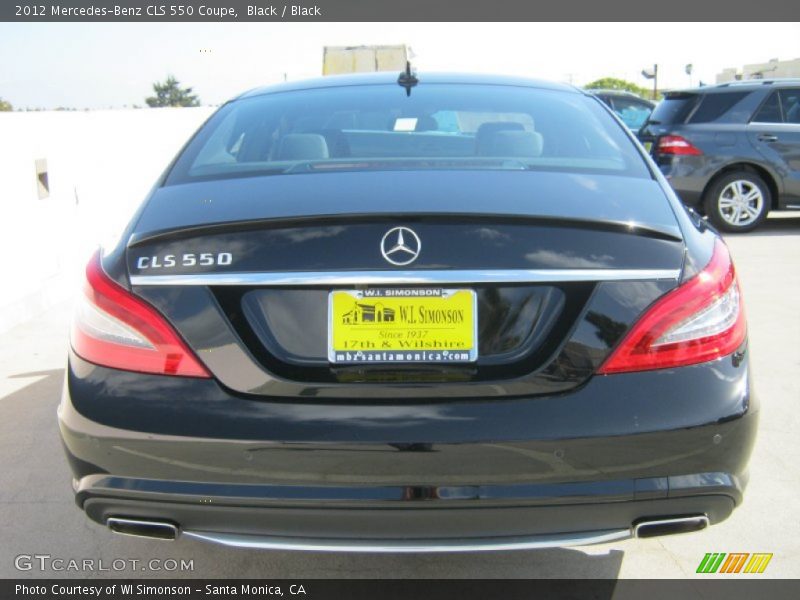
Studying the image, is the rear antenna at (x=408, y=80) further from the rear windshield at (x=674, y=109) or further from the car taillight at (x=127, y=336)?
the rear windshield at (x=674, y=109)

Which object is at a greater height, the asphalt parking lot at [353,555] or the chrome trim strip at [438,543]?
the chrome trim strip at [438,543]

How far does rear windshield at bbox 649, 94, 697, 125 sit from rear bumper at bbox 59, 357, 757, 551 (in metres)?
8.82

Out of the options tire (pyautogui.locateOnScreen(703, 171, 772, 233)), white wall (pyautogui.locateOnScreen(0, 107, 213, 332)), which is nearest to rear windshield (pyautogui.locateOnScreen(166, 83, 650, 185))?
white wall (pyautogui.locateOnScreen(0, 107, 213, 332))

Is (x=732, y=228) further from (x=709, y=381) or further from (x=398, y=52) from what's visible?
(x=398, y=52)

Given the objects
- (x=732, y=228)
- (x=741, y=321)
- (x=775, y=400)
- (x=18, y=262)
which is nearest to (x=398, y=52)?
(x=732, y=228)

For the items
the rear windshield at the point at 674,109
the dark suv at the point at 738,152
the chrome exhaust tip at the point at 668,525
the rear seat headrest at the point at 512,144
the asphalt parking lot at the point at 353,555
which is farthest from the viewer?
the rear windshield at the point at 674,109

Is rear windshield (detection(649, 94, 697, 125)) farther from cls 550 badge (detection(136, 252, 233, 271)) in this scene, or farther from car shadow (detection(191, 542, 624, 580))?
cls 550 badge (detection(136, 252, 233, 271))

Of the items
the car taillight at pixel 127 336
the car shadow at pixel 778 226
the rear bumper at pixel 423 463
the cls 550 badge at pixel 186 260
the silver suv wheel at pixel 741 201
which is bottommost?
the car shadow at pixel 778 226

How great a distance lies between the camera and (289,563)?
9.61 feet

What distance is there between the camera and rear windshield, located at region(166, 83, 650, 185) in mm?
2771

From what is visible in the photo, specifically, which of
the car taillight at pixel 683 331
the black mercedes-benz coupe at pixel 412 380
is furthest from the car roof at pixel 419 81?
the car taillight at pixel 683 331

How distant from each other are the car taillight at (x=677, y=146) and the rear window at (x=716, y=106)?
0.28 metres

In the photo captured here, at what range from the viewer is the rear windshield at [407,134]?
277 centimetres

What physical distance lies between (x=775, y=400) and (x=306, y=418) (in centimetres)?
309
